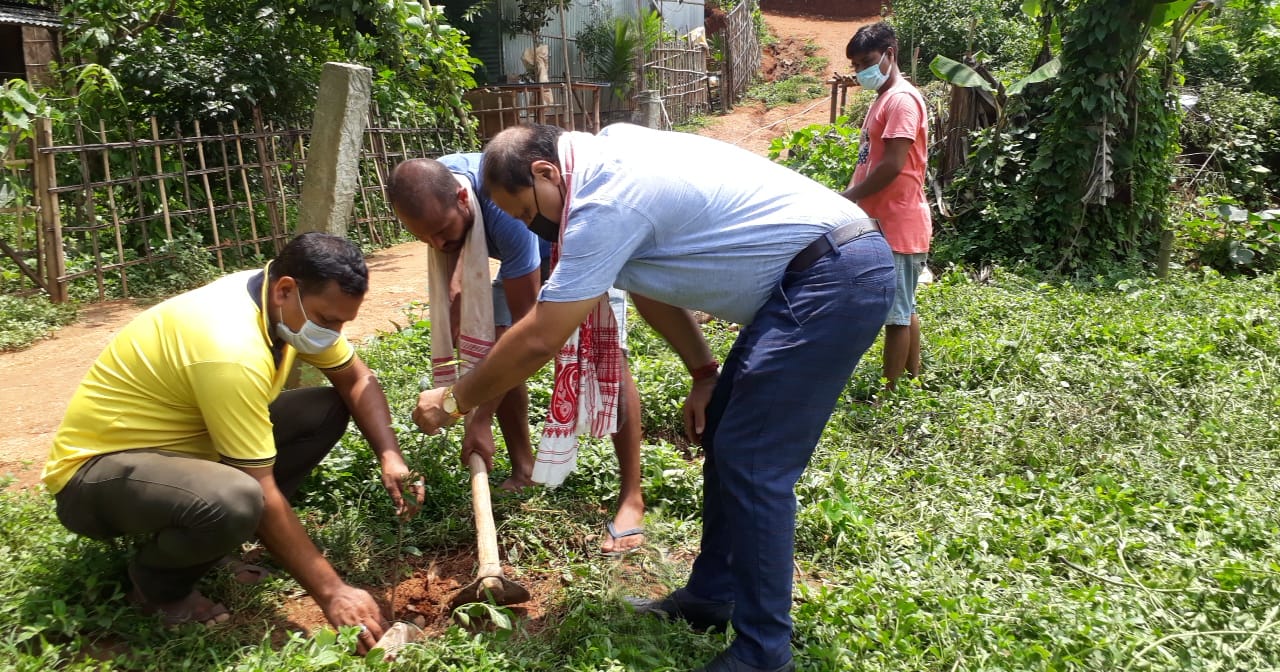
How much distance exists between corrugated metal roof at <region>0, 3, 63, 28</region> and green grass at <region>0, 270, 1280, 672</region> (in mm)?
10149

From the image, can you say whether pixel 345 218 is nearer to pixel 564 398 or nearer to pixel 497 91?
pixel 564 398

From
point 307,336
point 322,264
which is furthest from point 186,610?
point 322,264

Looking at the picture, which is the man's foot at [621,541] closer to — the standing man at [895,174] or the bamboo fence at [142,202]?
the standing man at [895,174]

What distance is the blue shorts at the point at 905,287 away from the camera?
435 cm

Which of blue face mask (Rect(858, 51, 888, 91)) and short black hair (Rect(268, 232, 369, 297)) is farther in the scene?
blue face mask (Rect(858, 51, 888, 91))

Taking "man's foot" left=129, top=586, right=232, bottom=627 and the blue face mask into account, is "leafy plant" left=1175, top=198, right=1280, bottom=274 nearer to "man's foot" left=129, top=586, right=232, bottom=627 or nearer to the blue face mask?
the blue face mask

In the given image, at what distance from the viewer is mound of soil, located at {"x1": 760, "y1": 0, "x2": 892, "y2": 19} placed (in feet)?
94.5

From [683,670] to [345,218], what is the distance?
7.51ft

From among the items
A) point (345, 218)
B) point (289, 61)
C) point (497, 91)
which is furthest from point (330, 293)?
point (497, 91)

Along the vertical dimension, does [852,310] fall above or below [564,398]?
above

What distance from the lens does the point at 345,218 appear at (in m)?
3.71

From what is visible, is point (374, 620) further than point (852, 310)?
Yes

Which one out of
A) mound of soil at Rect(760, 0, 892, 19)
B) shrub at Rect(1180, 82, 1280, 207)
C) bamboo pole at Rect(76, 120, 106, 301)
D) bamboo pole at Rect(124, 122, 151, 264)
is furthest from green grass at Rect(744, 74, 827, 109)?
bamboo pole at Rect(76, 120, 106, 301)

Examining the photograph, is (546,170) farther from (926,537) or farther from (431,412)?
(926,537)
